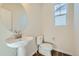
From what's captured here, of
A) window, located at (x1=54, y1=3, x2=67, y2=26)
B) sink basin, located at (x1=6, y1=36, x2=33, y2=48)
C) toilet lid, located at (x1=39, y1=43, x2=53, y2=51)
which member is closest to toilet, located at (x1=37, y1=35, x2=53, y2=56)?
toilet lid, located at (x1=39, y1=43, x2=53, y2=51)

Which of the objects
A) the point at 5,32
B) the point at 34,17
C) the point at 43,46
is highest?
the point at 34,17

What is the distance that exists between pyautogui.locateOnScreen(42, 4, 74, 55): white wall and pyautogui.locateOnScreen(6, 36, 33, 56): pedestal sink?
0.81 feet

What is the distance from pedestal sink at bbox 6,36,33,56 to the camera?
1.42m

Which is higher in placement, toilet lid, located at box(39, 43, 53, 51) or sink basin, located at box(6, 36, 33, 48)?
sink basin, located at box(6, 36, 33, 48)

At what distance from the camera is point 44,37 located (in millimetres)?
1452

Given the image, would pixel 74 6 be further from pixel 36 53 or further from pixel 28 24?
pixel 36 53

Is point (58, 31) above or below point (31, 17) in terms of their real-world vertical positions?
below

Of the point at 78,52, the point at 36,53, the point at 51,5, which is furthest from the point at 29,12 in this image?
the point at 78,52

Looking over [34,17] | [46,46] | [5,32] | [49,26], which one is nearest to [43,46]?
[46,46]

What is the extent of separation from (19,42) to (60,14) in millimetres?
644

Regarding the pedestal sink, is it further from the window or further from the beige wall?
the window

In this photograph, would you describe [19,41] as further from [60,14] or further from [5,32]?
[60,14]

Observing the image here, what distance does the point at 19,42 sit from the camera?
4.68 feet

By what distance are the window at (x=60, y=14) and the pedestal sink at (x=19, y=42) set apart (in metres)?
0.41
